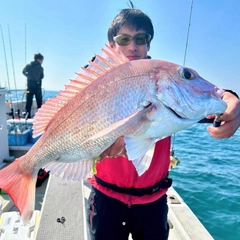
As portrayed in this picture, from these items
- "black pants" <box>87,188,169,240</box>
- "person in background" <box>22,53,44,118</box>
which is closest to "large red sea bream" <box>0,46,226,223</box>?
"black pants" <box>87,188,169,240</box>

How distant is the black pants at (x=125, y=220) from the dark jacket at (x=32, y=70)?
6437 millimetres

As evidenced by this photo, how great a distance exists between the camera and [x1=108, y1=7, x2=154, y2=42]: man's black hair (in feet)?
5.51

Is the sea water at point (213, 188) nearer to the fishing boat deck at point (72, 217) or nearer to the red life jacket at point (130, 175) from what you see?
the fishing boat deck at point (72, 217)

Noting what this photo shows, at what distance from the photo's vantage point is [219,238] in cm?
372

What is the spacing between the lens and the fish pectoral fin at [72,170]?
129 cm

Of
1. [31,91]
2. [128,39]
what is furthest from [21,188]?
[31,91]

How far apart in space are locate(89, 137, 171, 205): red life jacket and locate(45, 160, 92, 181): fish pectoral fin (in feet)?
1.00

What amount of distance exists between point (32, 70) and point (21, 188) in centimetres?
662

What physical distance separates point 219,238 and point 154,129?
3.52 metres

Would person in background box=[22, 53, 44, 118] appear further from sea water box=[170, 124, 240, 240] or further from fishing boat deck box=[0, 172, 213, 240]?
fishing boat deck box=[0, 172, 213, 240]

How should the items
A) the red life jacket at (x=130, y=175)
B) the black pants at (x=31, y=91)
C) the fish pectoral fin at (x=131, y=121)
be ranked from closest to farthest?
the fish pectoral fin at (x=131, y=121) → the red life jacket at (x=130, y=175) → the black pants at (x=31, y=91)

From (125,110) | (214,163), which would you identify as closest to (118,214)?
(125,110)

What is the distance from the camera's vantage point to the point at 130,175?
60.8 inches

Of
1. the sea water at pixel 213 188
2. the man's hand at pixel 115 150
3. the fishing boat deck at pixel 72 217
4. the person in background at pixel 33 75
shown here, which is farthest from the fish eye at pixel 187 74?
the person in background at pixel 33 75
